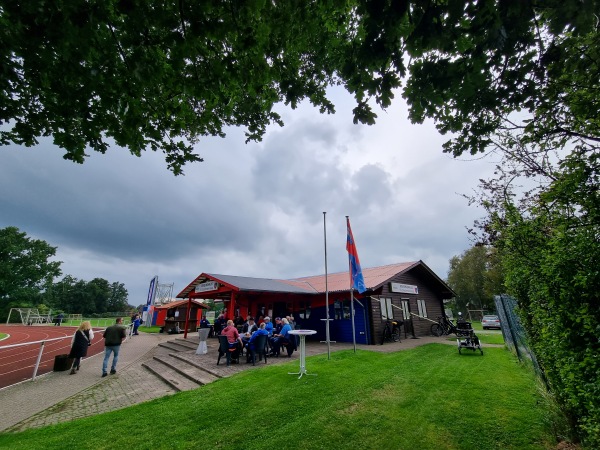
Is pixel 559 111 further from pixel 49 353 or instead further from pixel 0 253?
pixel 0 253

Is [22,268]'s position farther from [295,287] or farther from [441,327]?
[441,327]

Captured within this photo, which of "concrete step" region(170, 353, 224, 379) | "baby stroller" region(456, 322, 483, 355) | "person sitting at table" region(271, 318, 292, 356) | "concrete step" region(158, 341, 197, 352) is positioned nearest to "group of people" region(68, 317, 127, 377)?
"concrete step" region(170, 353, 224, 379)

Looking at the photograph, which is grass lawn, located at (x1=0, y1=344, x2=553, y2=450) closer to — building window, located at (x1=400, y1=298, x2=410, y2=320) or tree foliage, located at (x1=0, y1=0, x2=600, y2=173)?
tree foliage, located at (x1=0, y1=0, x2=600, y2=173)

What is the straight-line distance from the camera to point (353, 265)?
11.4 m

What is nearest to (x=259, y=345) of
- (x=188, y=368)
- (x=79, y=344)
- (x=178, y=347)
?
(x=188, y=368)

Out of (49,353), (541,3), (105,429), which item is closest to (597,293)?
(541,3)

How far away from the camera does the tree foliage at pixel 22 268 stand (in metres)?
47.3

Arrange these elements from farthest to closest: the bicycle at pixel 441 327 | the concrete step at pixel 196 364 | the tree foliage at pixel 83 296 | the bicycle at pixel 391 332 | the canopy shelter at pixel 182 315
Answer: the tree foliage at pixel 83 296
the canopy shelter at pixel 182 315
the bicycle at pixel 441 327
the bicycle at pixel 391 332
the concrete step at pixel 196 364

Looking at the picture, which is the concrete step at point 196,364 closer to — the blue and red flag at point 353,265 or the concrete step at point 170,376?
the concrete step at point 170,376

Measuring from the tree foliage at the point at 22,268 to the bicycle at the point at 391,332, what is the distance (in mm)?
59724

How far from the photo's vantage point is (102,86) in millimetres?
3281

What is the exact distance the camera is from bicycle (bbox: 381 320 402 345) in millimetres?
15266

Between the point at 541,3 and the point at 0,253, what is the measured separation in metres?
68.9

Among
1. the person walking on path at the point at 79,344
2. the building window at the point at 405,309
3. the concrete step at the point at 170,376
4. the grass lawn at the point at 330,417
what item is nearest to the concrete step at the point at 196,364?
the concrete step at the point at 170,376
